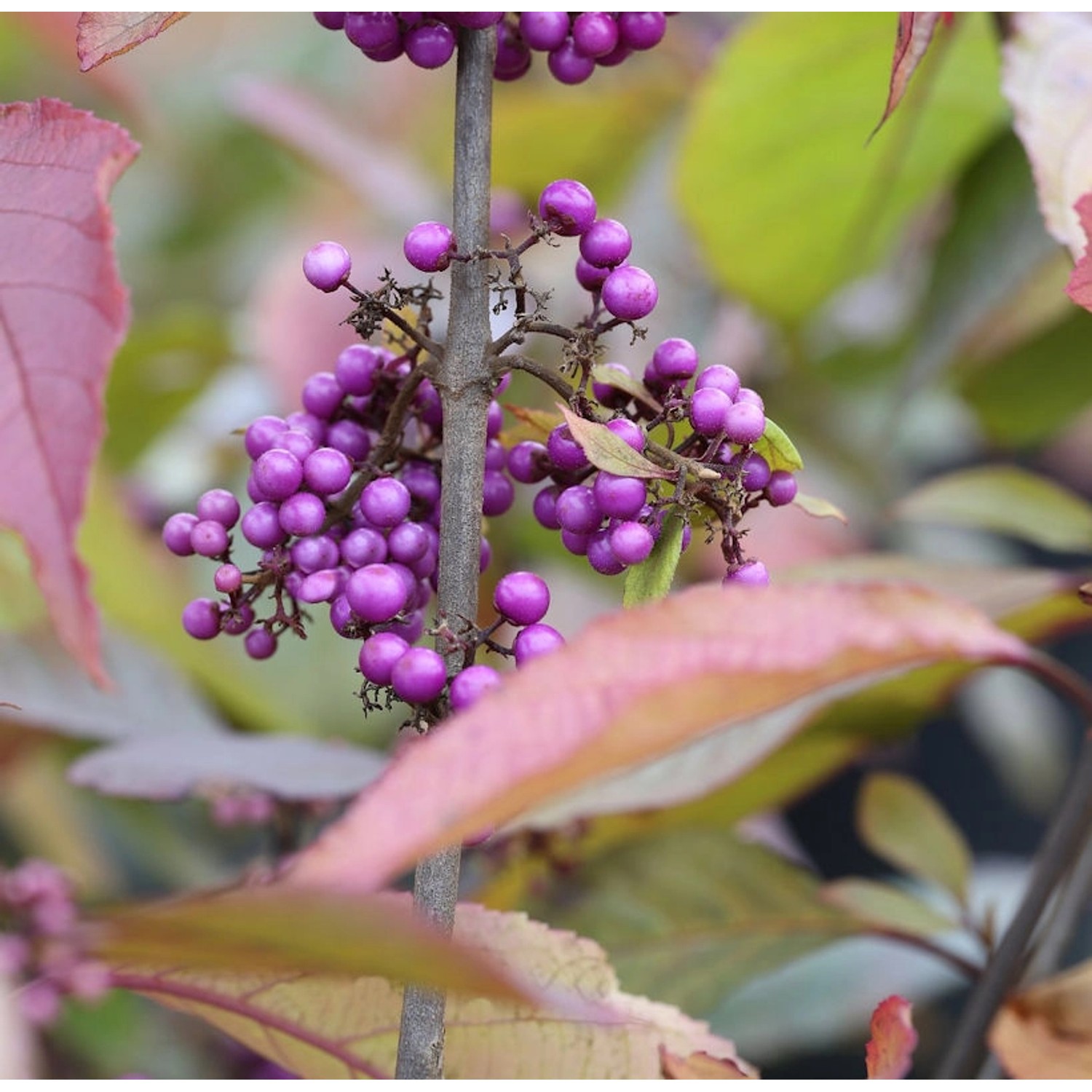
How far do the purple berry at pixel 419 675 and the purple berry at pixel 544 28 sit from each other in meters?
0.13

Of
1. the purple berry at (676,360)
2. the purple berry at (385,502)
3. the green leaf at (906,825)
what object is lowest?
the green leaf at (906,825)

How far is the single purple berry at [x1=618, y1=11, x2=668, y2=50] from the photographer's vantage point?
0.29m

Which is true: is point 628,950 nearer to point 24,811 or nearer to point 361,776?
point 361,776

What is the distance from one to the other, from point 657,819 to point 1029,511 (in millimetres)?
182

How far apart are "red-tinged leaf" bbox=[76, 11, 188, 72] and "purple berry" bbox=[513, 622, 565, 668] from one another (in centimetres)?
12

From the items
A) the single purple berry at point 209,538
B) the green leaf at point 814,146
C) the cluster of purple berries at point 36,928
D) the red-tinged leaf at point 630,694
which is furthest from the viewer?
the green leaf at point 814,146

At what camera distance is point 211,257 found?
1.05 meters

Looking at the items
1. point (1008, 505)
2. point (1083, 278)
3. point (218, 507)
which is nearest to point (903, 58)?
point (1083, 278)

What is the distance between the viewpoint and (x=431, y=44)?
10.4 inches

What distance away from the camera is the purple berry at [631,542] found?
0.77 ft

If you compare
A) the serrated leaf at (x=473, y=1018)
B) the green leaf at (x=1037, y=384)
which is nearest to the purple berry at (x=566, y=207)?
the serrated leaf at (x=473, y=1018)

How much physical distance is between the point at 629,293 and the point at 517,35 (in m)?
0.08

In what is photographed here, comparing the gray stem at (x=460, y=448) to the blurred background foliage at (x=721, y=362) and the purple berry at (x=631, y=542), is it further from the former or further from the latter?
the blurred background foliage at (x=721, y=362)

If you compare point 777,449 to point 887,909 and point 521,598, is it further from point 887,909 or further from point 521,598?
point 887,909
